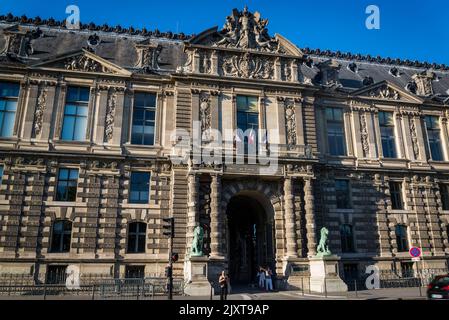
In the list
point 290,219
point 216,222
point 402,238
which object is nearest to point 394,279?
point 402,238

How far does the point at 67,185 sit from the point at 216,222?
1124 centimetres

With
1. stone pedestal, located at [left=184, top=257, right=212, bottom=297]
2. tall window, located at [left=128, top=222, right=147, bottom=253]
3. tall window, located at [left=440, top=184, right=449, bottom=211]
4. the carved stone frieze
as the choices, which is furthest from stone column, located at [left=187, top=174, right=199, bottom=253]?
tall window, located at [left=440, top=184, right=449, bottom=211]

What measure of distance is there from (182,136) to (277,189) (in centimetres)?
831

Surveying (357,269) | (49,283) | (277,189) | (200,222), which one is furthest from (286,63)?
(49,283)

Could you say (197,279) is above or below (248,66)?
below

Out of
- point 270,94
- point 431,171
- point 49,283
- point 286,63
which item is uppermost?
point 286,63

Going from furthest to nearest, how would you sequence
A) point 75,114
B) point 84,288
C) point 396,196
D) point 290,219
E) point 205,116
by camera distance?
1. point 396,196
2. point 205,116
3. point 75,114
4. point 290,219
5. point 84,288

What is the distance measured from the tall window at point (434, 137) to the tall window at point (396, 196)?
5.55 m

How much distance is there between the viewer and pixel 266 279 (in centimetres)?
2598

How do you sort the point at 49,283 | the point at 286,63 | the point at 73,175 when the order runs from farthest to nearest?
the point at 286,63, the point at 73,175, the point at 49,283

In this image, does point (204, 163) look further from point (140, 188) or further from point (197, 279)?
point (197, 279)

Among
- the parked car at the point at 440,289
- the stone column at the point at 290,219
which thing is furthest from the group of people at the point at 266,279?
the parked car at the point at 440,289

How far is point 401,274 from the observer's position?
30.0 metres

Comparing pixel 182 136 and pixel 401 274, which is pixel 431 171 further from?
pixel 182 136
